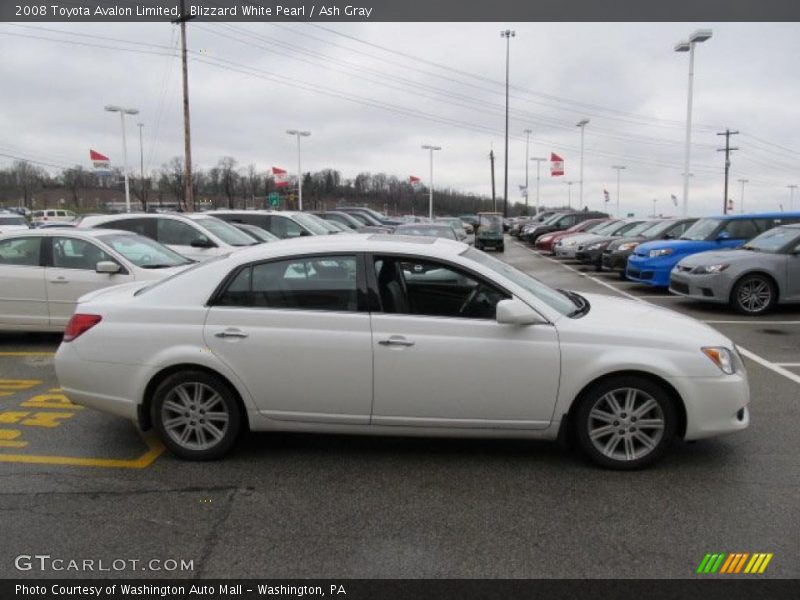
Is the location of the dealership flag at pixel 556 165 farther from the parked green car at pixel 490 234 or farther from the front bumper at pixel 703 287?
the front bumper at pixel 703 287

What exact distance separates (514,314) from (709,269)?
818cm

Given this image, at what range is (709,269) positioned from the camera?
1084cm

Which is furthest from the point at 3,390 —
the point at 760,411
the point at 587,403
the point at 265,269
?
the point at 760,411

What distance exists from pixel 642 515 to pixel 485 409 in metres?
1.12

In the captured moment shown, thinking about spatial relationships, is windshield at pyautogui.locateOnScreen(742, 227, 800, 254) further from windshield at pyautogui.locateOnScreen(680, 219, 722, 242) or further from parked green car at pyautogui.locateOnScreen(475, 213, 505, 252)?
parked green car at pyautogui.locateOnScreen(475, 213, 505, 252)

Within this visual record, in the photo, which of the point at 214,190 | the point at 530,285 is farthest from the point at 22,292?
the point at 214,190

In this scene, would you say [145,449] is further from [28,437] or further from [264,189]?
[264,189]

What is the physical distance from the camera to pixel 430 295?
4.45m

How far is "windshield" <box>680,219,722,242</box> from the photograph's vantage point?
14.1 m

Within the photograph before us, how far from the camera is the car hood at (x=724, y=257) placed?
34.9 ft

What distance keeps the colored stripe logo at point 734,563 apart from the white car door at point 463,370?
126cm
